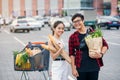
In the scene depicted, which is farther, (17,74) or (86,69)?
(17,74)

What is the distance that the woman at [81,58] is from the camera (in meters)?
6.85

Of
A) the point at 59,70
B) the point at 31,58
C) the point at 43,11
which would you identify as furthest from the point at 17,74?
the point at 43,11

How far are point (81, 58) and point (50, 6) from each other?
9166 cm

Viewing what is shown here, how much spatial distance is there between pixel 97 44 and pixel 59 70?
3.51ft

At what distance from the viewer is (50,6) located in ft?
322

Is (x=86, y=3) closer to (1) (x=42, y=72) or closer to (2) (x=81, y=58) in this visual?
(1) (x=42, y=72)

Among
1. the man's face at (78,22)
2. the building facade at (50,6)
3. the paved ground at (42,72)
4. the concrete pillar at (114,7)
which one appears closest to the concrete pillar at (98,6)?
the building facade at (50,6)

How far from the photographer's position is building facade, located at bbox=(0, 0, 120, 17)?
96.0 meters

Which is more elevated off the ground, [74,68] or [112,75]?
[74,68]

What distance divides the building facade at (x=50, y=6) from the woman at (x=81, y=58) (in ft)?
287

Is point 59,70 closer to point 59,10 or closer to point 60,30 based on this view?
point 60,30

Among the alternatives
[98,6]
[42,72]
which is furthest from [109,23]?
[98,6]

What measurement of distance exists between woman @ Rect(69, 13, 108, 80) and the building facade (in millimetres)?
87589

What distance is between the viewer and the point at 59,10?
3826 inches
